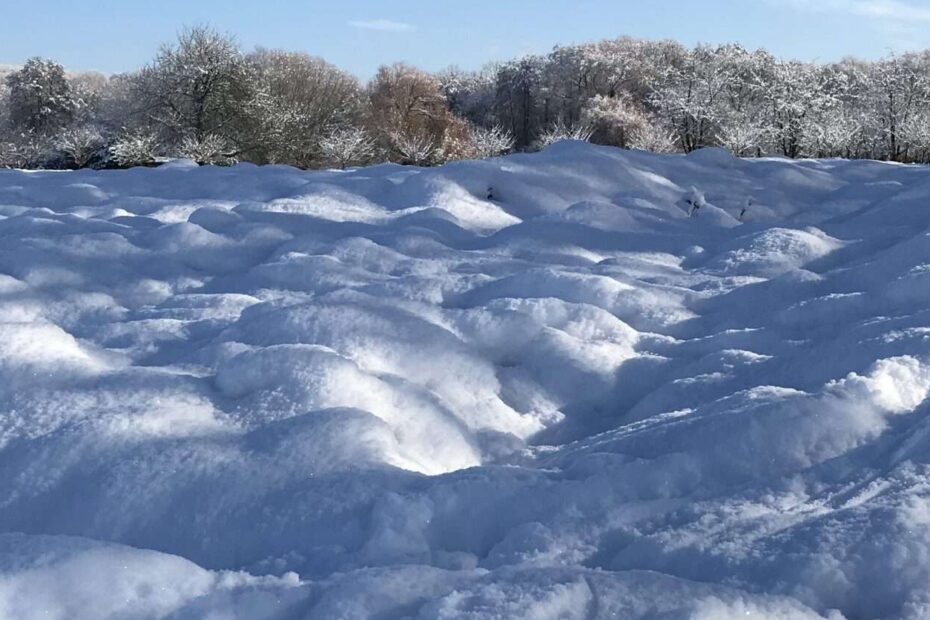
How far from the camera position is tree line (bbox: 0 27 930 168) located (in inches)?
693

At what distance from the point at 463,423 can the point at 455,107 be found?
38.2 m

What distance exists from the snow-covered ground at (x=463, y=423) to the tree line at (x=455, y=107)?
452 cm

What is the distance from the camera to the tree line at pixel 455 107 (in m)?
17.6

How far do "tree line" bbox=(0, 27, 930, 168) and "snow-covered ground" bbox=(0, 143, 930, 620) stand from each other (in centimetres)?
452

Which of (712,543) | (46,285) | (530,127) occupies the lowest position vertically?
(530,127)

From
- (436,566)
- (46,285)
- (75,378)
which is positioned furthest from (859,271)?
(46,285)

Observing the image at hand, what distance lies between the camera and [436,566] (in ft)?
4.23

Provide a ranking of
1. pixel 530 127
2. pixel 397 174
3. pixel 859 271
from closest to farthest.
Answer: pixel 859 271 < pixel 397 174 < pixel 530 127

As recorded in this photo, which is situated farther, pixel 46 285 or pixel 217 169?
pixel 217 169

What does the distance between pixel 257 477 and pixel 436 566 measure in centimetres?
42

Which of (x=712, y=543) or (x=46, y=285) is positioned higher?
(x=712, y=543)

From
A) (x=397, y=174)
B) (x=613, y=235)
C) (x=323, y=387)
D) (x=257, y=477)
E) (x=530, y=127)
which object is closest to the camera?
(x=257, y=477)

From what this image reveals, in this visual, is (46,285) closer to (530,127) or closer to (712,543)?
(712,543)

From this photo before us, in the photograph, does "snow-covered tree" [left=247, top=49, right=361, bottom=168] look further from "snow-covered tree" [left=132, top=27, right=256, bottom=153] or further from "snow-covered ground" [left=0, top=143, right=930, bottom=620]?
"snow-covered ground" [left=0, top=143, right=930, bottom=620]
